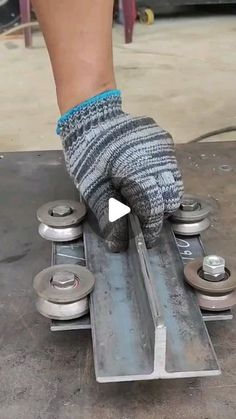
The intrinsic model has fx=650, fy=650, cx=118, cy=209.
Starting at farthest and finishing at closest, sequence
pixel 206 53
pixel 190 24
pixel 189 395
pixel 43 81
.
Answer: pixel 190 24 → pixel 206 53 → pixel 43 81 → pixel 189 395

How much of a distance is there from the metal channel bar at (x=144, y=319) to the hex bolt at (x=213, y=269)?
1.2 inches

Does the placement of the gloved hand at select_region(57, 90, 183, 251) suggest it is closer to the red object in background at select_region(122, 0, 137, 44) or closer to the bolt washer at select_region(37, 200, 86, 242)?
the bolt washer at select_region(37, 200, 86, 242)

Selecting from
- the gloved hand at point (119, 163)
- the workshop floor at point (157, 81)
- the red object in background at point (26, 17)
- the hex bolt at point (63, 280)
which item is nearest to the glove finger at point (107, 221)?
the gloved hand at point (119, 163)

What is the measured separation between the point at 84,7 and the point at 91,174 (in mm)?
240

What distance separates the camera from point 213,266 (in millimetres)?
751

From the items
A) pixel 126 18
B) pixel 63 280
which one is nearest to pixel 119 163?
pixel 63 280

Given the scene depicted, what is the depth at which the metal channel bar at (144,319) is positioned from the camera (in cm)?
65

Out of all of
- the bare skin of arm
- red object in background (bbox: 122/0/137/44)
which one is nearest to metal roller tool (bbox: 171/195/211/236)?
the bare skin of arm

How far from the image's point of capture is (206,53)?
8.46 feet

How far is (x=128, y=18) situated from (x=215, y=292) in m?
2.20

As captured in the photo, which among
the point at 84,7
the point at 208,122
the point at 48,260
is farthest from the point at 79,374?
the point at 208,122

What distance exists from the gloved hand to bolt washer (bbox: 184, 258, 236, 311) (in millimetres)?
110

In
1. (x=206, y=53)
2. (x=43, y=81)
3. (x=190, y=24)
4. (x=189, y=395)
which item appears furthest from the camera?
(x=190, y=24)

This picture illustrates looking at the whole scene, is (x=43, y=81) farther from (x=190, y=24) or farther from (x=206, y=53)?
(x=190, y=24)
